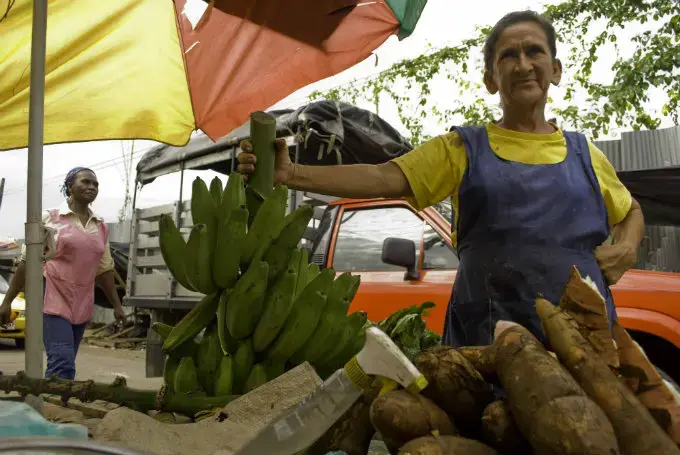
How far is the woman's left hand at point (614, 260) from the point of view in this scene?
1.66 metres

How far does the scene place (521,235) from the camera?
5.57 ft

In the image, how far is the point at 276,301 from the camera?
1478mm

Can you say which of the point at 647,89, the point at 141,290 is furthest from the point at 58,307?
the point at 647,89

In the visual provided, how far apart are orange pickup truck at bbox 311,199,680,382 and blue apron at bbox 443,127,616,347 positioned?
205cm

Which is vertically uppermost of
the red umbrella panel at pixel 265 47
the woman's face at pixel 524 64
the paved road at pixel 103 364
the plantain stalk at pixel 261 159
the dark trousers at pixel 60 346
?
the red umbrella panel at pixel 265 47

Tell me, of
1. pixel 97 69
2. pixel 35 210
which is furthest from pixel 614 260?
pixel 97 69

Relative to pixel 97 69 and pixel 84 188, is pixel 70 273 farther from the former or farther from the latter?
pixel 97 69

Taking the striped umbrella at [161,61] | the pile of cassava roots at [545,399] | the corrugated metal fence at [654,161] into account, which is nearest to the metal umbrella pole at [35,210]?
the striped umbrella at [161,61]

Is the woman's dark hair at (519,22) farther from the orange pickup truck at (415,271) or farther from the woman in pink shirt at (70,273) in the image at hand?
the woman in pink shirt at (70,273)

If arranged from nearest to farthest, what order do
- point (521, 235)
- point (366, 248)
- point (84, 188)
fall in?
point (521, 235), point (84, 188), point (366, 248)

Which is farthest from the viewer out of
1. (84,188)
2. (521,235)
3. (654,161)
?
(654,161)

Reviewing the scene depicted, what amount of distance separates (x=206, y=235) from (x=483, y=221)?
32.8 inches

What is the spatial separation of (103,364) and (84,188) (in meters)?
5.92

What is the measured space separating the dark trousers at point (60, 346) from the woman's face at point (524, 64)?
3.29m
